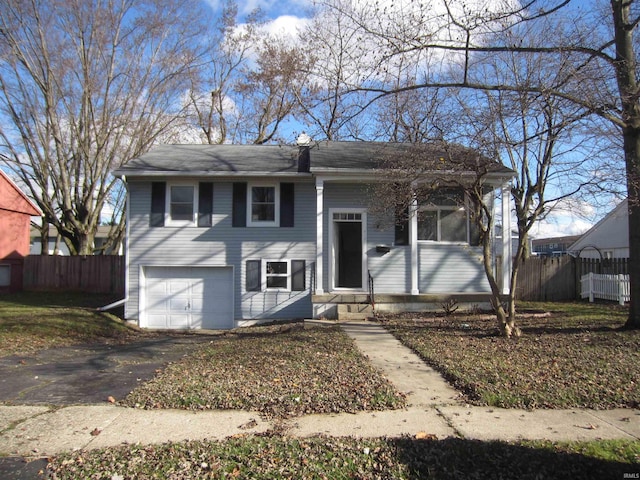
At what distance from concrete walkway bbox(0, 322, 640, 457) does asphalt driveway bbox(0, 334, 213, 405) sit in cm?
57

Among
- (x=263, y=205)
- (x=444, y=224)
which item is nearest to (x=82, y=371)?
(x=263, y=205)

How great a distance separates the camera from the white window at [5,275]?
20.4 meters

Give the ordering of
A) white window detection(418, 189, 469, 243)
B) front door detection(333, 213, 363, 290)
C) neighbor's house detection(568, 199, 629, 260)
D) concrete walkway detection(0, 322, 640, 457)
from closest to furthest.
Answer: concrete walkway detection(0, 322, 640, 457) < white window detection(418, 189, 469, 243) < front door detection(333, 213, 363, 290) < neighbor's house detection(568, 199, 629, 260)

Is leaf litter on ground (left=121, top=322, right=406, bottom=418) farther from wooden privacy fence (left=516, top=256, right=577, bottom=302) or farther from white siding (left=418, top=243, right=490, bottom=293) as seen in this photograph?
wooden privacy fence (left=516, top=256, right=577, bottom=302)

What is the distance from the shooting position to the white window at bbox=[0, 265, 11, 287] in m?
20.4

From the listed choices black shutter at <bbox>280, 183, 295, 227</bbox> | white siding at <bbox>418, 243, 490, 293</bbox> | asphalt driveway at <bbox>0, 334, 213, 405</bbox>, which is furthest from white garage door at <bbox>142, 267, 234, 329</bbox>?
white siding at <bbox>418, 243, 490, 293</bbox>

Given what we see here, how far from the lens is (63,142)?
23531mm

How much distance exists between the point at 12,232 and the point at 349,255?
1575cm

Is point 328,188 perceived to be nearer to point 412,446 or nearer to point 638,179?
point 638,179

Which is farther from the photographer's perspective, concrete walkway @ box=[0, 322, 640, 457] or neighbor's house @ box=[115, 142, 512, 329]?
neighbor's house @ box=[115, 142, 512, 329]

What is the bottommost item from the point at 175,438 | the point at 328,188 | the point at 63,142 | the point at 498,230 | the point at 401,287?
the point at 175,438

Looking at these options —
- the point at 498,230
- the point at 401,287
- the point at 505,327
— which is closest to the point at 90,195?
the point at 401,287

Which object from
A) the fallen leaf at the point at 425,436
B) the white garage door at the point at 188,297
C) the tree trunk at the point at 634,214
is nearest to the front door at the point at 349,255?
the white garage door at the point at 188,297

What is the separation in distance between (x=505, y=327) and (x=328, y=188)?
7177mm
